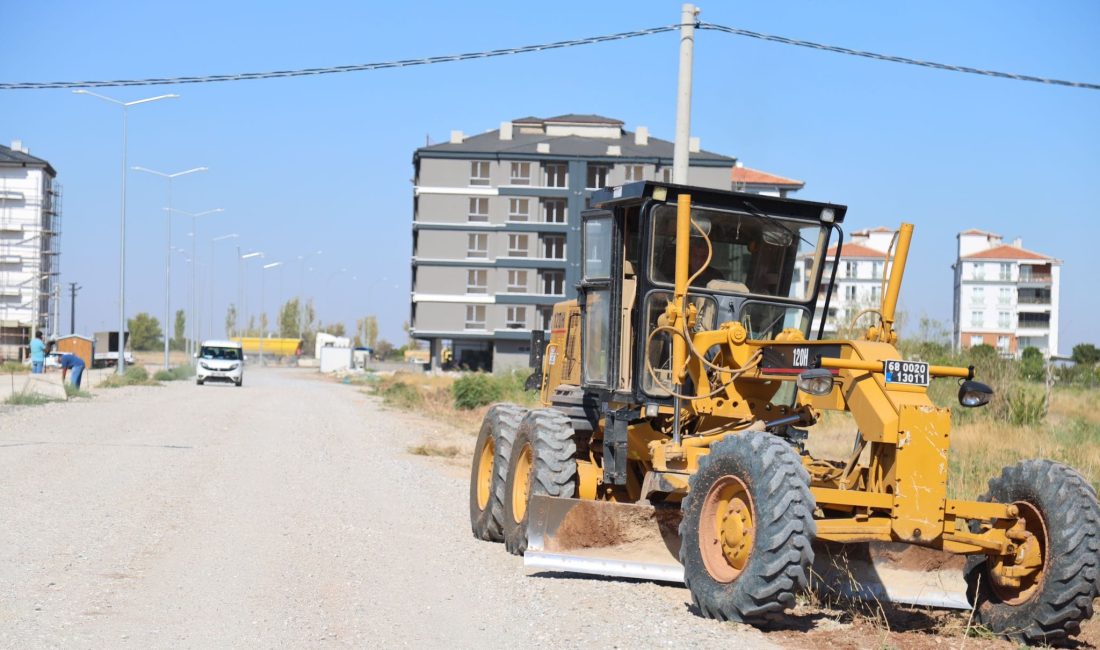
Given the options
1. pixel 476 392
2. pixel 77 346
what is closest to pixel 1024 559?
pixel 476 392

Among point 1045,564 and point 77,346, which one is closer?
point 1045,564

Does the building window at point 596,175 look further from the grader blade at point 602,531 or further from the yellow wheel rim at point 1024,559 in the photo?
the yellow wheel rim at point 1024,559

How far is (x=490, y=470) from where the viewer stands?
12922mm

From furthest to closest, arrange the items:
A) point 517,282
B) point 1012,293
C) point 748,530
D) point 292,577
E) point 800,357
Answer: point 1012,293 < point 517,282 < point 292,577 < point 800,357 < point 748,530

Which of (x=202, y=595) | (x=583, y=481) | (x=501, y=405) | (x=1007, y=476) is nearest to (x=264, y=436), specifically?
(x=501, y=405)

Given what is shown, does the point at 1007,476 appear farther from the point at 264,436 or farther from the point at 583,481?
Result: the point at 264,436

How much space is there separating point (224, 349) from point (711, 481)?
50.9 metres

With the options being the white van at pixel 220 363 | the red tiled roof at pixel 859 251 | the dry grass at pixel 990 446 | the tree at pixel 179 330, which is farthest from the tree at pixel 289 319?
the dry grass at pixel 990 446

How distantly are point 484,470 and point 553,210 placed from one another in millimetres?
76257

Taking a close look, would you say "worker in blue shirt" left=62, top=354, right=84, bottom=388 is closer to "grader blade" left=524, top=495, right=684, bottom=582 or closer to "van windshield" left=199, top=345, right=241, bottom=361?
"van windshield" left=199, top=345, right=241, bottom=361

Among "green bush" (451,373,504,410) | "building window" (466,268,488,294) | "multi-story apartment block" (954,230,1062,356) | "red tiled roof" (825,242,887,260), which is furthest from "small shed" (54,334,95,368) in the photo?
"multi-story apartment block" (954,230,1062,356)

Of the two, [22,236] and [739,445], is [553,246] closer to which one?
[22,236]

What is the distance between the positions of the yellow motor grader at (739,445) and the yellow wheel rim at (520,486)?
20 millimetres

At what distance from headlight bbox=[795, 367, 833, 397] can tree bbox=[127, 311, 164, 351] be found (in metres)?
165
